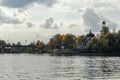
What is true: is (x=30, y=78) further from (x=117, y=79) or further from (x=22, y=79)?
(x=117, y=79)

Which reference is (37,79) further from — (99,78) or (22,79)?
(99,78)

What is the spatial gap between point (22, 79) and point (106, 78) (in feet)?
37.2

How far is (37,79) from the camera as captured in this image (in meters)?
54.1

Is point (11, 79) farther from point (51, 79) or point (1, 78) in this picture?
point (51, 79)

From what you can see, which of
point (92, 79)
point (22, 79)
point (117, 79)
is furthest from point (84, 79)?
point (22, 79)

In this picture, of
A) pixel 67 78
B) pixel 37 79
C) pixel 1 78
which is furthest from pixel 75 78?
pixel 1 78

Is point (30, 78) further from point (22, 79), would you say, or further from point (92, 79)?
point (92, 79)

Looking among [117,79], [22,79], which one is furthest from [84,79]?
[22,79]

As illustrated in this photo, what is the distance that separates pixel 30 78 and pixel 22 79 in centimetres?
156

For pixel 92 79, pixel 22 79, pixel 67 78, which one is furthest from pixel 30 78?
pixel 92 79

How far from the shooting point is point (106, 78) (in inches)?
2207

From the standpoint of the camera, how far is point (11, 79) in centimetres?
5472

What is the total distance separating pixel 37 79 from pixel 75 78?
5290 millimetres

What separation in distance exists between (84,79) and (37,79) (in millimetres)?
6139
